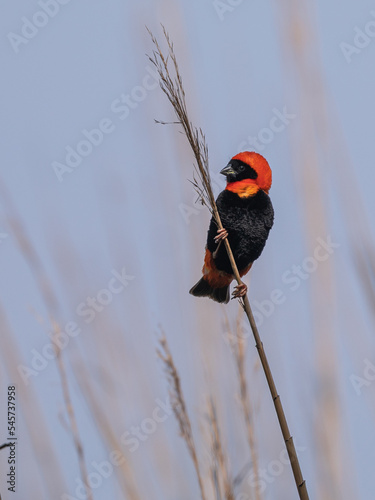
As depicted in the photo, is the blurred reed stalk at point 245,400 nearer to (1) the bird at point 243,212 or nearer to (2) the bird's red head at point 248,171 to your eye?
(1) the bird at point 243,212

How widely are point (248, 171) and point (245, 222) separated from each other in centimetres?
32

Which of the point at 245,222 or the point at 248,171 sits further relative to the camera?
the point at 248,171

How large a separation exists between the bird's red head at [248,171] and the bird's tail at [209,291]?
581 mm

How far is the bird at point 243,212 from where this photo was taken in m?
2.80

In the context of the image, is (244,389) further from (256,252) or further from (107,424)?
(256,252)

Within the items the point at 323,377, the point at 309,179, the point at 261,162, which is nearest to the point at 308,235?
the point at 309,179

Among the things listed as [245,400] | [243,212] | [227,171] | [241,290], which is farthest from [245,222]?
[245,400]

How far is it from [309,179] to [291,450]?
1208mm

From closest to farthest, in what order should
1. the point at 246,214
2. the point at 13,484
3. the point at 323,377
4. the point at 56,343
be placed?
the point at 56,343 < the point at 13,484 < the point at 323,377 < the point at 246,214

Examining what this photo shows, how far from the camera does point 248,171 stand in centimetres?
300

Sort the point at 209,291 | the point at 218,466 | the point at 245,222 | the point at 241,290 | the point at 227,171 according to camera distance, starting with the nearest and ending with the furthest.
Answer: the point at 218,466
the point at 241,290
the point at 245,222
the point at 227,171
the point at 209,291

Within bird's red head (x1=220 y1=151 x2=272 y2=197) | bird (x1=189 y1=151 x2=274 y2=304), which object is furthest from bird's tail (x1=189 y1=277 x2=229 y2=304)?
bird's red head (x1=220 y1=151 x2=272 y2=197)

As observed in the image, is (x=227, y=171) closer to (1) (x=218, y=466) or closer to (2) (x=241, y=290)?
(2) (x=241, y=290)

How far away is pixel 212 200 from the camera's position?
5.01 ft
